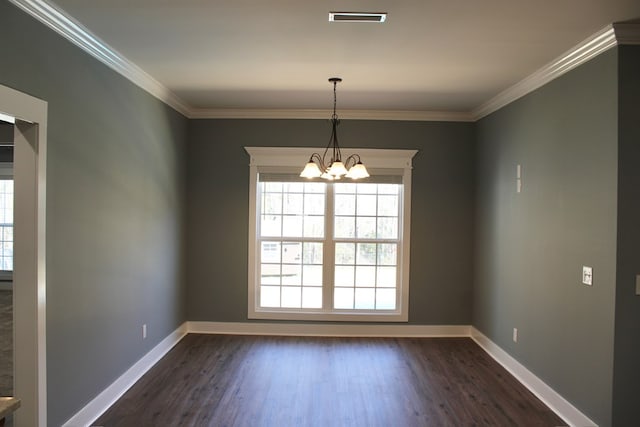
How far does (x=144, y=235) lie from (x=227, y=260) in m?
1.36

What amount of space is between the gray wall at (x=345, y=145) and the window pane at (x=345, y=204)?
63 cm

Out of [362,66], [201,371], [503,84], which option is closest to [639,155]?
[503,84]

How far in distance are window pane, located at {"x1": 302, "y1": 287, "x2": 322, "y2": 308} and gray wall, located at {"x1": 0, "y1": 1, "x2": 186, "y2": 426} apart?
64.2 inches

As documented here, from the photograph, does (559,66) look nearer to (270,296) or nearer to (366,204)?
(366,204)

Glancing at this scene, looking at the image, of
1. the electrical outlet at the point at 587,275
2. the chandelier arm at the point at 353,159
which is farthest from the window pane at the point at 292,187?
the electrical outlet at the point at 587,275

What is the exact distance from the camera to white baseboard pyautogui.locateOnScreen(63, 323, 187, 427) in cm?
277

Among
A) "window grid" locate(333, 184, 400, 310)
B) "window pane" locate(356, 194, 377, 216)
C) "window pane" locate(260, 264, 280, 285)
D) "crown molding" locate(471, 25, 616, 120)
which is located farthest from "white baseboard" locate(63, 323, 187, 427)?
"crown molding" locate(471, 25, 616, 120)

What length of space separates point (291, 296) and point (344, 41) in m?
3.17

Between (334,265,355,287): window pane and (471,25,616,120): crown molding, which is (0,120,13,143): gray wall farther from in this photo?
(471,25,616,120): crown molding

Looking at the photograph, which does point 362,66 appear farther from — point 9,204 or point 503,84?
point 9,204

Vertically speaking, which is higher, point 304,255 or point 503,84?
point 503,84

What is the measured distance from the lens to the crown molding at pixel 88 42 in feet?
7.31

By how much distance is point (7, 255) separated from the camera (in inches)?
282

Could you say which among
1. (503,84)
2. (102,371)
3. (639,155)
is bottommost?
(102,371)
